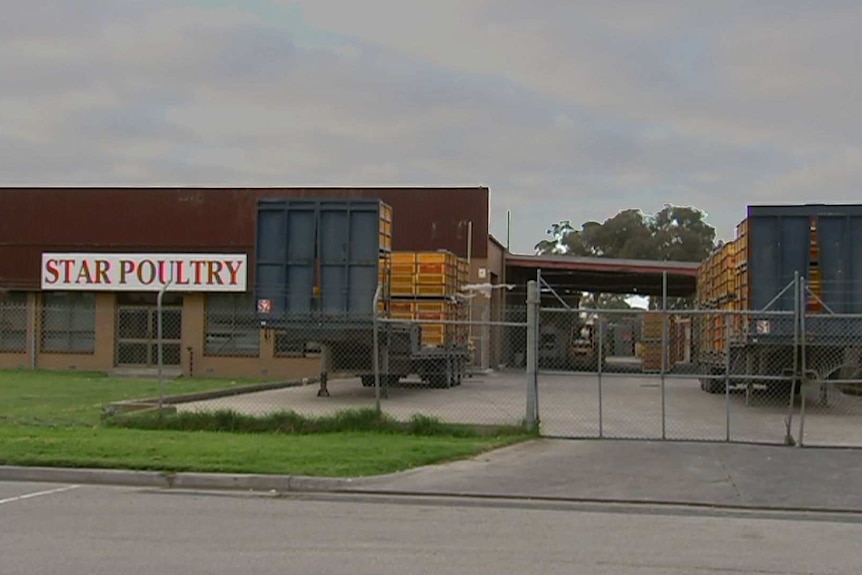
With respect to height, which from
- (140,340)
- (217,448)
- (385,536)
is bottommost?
(385,536)

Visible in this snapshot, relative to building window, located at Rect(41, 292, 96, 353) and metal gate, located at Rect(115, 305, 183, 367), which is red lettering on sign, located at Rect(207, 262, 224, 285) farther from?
building window, located at Rect(41, 292, 96, 353)

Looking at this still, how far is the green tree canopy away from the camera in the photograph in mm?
92312

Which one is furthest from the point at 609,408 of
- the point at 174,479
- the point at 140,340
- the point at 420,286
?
the point at 140,340

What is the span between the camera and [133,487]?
464 inches

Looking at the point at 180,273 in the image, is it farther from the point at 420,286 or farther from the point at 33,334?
the point at 420,286

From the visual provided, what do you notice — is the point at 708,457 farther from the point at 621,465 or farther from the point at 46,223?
the point at 46,223

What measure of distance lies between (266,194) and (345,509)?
27964 millimetres

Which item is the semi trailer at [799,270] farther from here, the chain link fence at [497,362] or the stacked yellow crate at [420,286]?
the stacked yellow crate at [420,286]

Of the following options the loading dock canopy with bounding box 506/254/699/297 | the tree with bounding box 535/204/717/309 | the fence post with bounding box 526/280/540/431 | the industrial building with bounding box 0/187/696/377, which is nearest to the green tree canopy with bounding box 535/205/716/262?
the tree with bounding box 535/204/717/309

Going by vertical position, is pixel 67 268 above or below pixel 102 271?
above

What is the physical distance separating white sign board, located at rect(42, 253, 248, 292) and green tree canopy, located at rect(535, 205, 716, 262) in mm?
60081

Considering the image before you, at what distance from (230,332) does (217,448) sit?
23483 millimetres

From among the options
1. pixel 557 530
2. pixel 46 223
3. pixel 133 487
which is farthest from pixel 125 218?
pixel 557 530

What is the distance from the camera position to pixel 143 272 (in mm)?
37344
